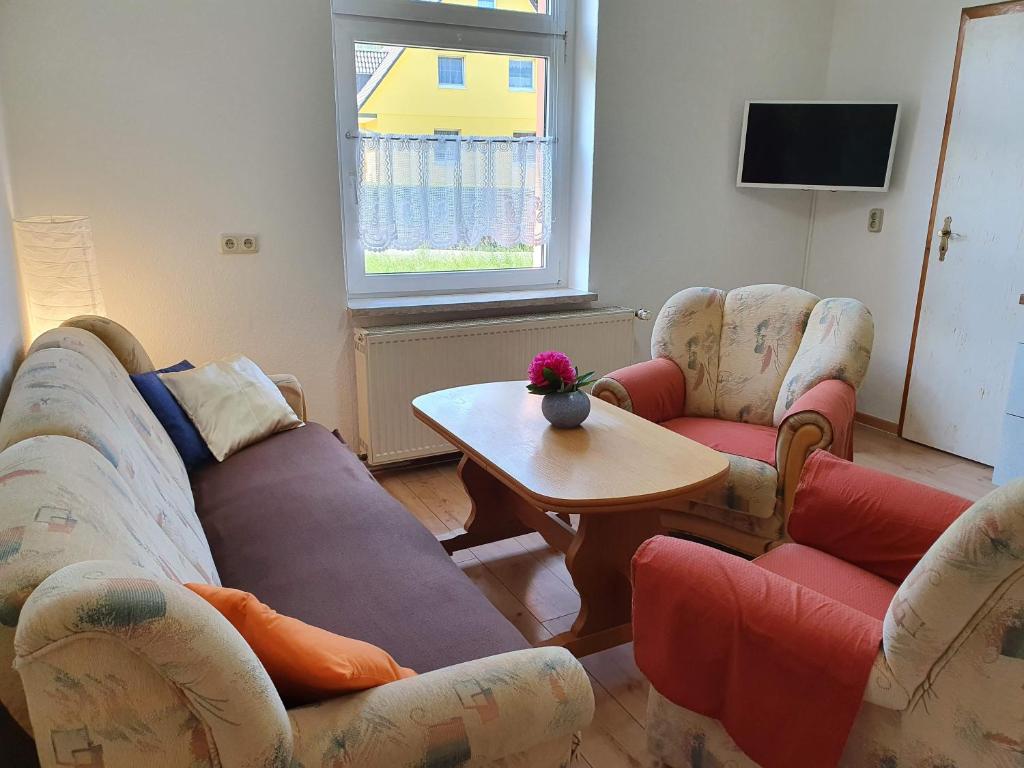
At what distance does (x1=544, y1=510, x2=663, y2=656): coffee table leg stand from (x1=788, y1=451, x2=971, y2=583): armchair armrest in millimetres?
426

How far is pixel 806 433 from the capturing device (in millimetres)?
2307

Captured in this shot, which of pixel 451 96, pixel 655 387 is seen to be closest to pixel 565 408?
pixel 655 387

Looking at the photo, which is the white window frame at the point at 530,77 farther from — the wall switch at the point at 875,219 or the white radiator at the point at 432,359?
the wall switch at the point at 875,219

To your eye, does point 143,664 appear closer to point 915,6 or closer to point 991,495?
point 991,495

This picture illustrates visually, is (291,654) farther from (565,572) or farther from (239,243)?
(239,243)

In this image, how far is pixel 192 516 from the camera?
1.73 m

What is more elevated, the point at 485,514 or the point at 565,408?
the point at 565,408

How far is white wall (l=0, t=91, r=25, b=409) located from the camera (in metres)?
1.93

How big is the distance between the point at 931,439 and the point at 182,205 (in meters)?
3.75

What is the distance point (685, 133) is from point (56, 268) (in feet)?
9.52

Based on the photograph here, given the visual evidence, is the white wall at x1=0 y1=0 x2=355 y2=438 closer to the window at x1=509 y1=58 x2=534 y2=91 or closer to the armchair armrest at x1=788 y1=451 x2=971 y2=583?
the window at x1=509 y1=58 x2=534 y2=91

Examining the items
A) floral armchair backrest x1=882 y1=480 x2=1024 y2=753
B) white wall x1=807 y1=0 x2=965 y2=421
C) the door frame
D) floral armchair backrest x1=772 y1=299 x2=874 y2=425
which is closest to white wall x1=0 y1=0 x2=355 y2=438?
floral armchair backrest x1=772 y1=299 x2=874 y2=425

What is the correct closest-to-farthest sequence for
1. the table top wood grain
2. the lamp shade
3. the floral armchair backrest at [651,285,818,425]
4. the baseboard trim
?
1. the table top wood grain
2. the lamp shade
3. the floral armchair backrest at [651,285,818,425]
4. the baseboard trim

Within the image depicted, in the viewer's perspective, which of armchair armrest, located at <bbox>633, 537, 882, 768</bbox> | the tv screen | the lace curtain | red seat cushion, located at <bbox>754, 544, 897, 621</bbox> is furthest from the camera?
the tv screen
